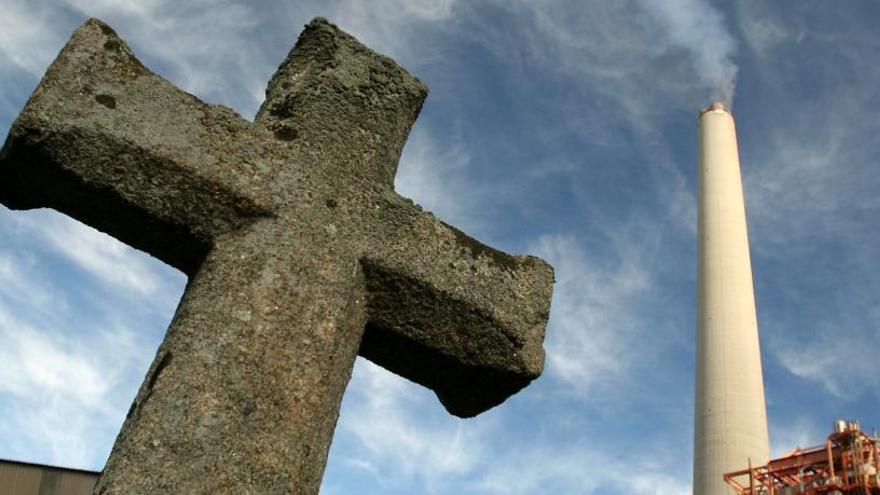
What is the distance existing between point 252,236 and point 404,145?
2.57ft

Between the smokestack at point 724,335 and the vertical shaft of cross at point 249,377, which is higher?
the smokestack at point 724,335

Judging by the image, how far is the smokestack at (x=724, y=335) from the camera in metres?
27.5

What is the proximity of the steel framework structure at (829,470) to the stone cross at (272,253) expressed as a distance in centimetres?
2295

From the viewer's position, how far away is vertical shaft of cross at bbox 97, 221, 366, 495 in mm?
1737

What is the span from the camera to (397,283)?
2318 mm

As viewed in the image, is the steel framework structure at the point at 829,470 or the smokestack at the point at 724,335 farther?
the smokestack at the point at 724,335

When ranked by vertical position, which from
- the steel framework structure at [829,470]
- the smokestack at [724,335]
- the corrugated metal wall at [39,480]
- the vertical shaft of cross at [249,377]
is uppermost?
the smokestack at [724,335]

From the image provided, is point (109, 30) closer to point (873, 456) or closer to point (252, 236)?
point (252, 236)

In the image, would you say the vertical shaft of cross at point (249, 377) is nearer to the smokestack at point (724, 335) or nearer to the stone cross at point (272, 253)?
the stone cross at point (272, 253)

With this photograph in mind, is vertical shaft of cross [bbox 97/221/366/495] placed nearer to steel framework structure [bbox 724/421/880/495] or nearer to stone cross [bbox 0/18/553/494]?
stone cross [bbox 0/18/553/494]

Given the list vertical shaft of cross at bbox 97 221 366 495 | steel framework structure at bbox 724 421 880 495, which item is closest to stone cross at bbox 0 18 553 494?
vertical shaft of cross at bbox 97 221 366 495

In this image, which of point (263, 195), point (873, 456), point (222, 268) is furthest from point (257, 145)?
point (873, 456)

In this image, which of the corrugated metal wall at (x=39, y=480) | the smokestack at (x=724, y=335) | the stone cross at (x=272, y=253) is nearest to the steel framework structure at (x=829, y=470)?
the smokestack at (x=724, y=335)

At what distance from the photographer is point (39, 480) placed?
40.9 feet
